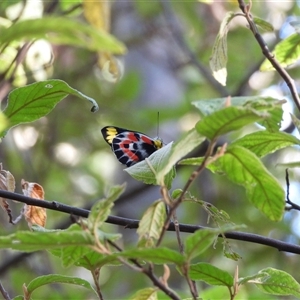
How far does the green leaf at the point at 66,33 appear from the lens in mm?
480

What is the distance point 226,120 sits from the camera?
60cm

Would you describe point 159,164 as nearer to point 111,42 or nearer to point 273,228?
point 111,42

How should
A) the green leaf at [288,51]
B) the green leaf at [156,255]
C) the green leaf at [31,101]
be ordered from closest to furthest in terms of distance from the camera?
the green leaf at [156,255] < the green leaf at [31,101] < the green leaf at [288,51]

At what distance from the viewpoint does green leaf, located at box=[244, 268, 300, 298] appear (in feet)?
2.64

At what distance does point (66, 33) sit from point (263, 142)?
40 cm

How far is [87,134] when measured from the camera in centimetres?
299

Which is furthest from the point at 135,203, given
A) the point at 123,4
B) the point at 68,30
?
the point at 68,30

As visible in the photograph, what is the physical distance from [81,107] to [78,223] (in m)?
2.40

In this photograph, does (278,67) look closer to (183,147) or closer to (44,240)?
(183,147)

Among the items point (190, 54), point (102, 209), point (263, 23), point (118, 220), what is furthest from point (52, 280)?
point (190, 54)

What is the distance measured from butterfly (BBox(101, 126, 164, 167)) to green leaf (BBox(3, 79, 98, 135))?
0.54ft

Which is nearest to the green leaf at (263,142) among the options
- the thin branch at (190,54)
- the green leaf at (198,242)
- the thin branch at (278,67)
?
the thin branch at (278,67)

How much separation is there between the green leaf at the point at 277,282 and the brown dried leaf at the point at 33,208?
315 mm

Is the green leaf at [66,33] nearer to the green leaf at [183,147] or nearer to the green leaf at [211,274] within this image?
the green leaf at [183,147]
